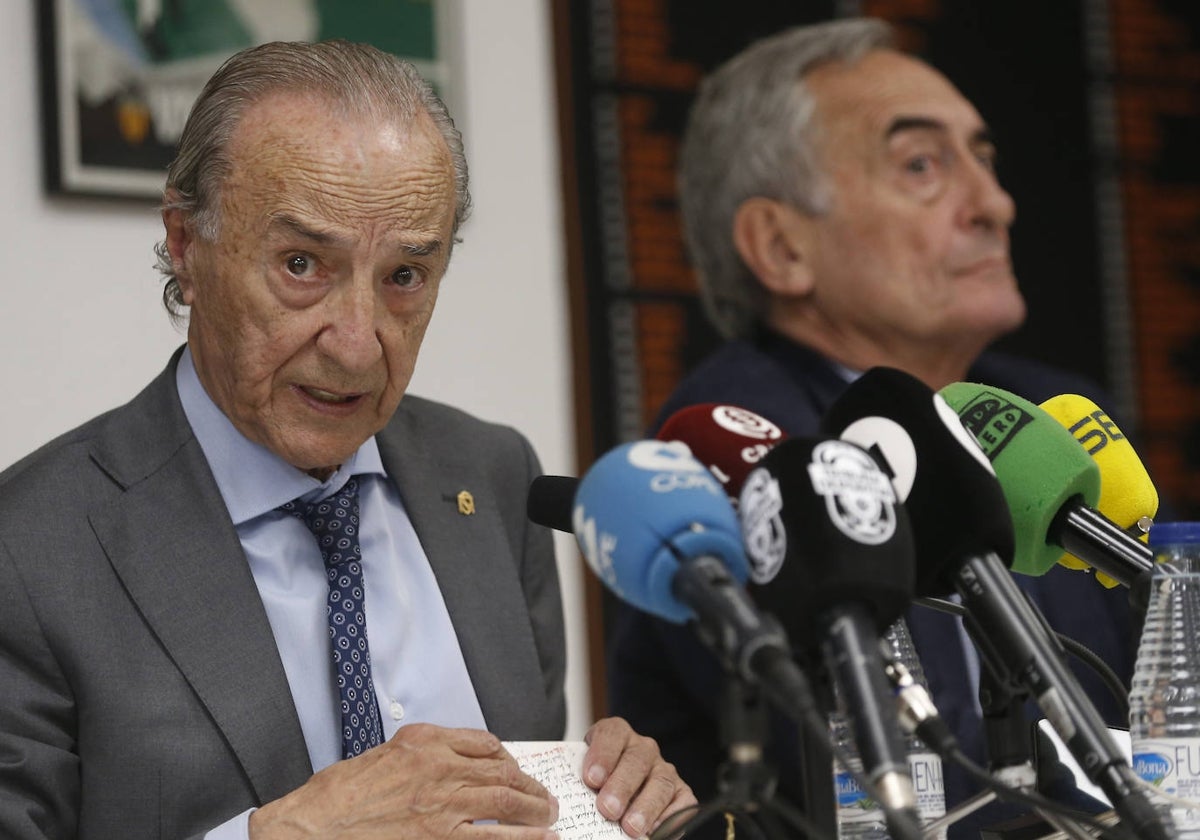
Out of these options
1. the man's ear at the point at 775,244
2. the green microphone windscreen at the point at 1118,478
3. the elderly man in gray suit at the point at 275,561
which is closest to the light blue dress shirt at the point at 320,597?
the elderly man in gray suit at the point at 275,561

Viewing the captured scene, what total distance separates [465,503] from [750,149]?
1127 mm

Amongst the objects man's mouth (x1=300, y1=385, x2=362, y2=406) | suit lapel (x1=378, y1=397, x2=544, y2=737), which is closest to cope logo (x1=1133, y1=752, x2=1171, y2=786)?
suit lapel (x1=378, y1=397, x2=544, y2=737)

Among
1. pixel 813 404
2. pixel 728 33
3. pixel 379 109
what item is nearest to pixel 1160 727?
pixel 379 109

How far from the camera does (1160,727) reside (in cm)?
130

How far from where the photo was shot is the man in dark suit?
8.77 feet

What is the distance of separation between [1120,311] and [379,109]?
236cm

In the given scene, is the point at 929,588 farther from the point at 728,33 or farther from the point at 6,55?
the point at 728,33

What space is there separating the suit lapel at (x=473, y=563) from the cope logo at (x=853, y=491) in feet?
2.80

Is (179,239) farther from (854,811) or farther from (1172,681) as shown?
(1172,681)

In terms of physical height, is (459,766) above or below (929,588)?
below

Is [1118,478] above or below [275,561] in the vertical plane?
above

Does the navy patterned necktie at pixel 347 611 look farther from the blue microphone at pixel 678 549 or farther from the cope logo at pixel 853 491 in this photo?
the cope logo at pixel 853 491

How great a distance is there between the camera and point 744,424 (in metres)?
1.19

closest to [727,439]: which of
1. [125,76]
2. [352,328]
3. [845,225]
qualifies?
[352,328]
